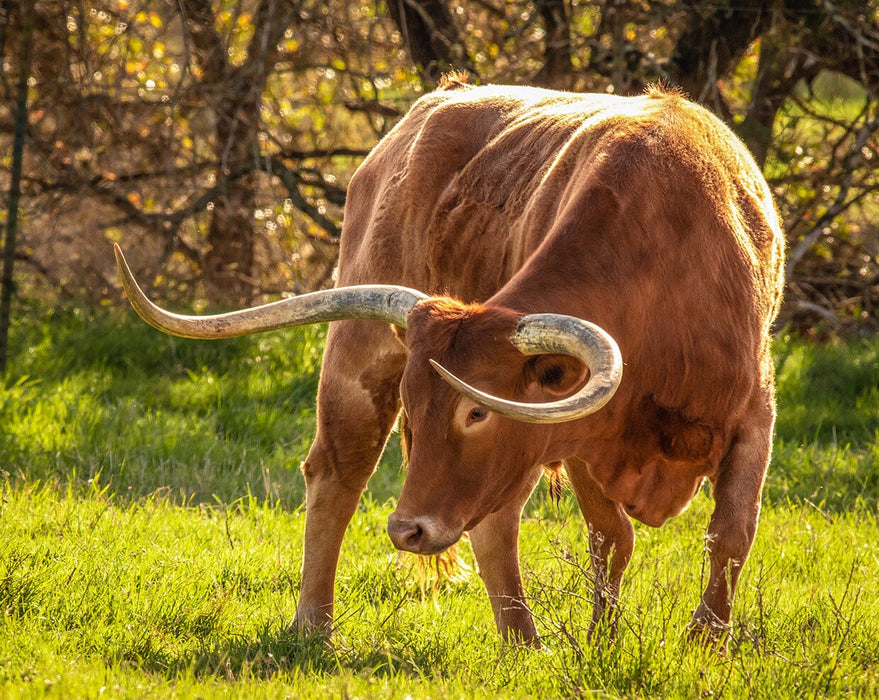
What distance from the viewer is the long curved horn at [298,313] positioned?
3.71m

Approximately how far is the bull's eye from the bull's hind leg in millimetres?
1145

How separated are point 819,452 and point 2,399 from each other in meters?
4.38

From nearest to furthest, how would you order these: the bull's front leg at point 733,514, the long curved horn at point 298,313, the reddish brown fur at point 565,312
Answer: the reddish brown fur at point 565,312 → the long curved horn at point 298,313 → the bull's front leg at point 733,514

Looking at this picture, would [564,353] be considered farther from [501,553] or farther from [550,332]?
[501,553]

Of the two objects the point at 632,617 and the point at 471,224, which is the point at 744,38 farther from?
the point at 632,617

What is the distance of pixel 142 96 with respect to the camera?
9.80 m

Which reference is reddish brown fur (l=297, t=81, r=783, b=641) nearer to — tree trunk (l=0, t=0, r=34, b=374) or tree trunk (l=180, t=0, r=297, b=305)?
tree trunk (l=0, t=0, r=34, b=374)

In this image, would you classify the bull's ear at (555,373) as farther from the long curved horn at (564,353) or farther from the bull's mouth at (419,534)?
the bull's mouth at (419,534)

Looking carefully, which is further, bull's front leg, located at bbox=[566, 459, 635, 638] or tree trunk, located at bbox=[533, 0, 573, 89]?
tree trunk, located at bbox=[533, 0, 573, 89]

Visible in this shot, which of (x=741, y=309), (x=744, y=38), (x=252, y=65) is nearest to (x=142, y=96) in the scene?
(x=252, y=65)

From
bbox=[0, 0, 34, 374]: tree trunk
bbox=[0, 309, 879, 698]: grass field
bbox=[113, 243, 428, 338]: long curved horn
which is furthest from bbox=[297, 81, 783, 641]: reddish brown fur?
bbox=[0, 0, 34, 374]: tree trunk

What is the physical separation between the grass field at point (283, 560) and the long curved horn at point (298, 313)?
0.90m

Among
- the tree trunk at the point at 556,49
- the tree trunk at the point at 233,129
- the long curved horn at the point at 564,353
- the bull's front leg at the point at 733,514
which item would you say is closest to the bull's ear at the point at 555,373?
the long curved horn at the point at 564,353

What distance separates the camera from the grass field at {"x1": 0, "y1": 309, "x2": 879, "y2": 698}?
3510 millimetres
